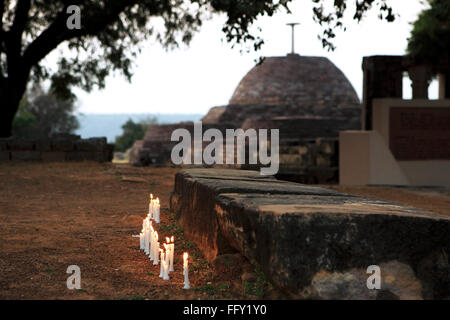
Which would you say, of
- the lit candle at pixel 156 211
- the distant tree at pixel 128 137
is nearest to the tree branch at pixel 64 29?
the lit candle at pixel 156 211

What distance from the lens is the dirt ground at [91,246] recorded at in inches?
129

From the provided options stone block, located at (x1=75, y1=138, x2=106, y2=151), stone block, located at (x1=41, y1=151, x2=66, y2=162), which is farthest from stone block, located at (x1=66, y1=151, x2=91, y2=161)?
stone block, located at (x1=41, y1=151, x2=66, y2=162)

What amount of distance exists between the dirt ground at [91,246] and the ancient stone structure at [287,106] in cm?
1252

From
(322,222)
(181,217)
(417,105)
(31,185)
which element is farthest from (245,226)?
(417,105)

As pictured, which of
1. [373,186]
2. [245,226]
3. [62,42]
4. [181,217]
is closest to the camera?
[245,226]

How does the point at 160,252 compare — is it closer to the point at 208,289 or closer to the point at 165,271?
the point at 165,271

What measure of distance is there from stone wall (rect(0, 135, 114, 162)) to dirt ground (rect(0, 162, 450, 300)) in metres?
4.41

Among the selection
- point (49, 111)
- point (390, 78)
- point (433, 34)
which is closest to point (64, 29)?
point (390, 78)

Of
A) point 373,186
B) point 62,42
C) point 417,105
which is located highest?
point 62,42

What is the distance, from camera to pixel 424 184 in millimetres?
13078

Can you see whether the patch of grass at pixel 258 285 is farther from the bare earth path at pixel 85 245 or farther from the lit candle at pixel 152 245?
the lit candle at pixel 152 245
